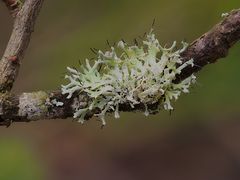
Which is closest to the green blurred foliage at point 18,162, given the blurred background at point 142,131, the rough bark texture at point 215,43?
the blurred background at point 142,131

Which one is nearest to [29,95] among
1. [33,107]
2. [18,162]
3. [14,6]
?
[33,107]

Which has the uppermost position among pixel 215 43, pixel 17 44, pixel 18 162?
pixel 18 162

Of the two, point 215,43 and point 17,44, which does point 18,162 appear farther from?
point 215,43

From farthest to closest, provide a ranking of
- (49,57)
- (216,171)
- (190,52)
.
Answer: (49,57), (216,171), (190,52)

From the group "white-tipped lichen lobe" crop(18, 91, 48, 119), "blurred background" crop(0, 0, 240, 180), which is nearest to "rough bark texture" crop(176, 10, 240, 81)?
"white-tipped lichen lobe" crop(18, 91, 48, 119)

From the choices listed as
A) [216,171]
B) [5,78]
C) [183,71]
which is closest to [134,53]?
[183,71]

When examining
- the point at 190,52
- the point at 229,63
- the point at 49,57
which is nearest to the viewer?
the point at 190,52

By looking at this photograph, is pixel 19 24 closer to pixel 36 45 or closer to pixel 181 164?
pixel 181 164
